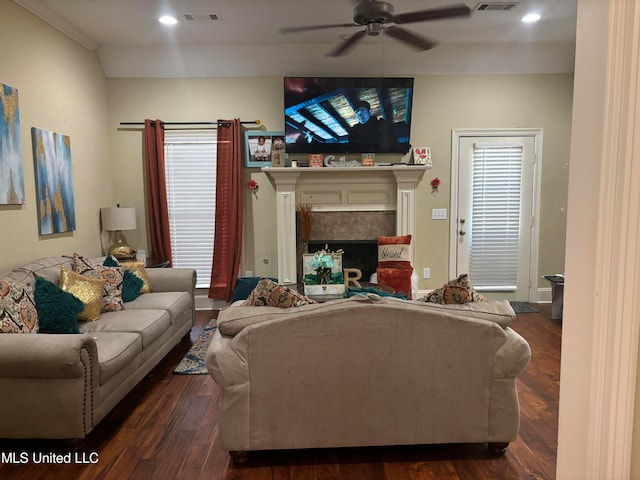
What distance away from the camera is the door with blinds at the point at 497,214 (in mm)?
5359

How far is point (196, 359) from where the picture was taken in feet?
12.3

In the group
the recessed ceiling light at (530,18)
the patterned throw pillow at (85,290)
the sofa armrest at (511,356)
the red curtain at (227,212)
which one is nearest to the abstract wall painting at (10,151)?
the patterned throw pillow at (85,290)

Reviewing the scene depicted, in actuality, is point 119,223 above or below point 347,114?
below

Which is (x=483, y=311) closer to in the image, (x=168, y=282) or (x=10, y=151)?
(x=168, y=282)

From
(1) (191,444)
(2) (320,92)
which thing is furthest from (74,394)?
(2) (320,92)

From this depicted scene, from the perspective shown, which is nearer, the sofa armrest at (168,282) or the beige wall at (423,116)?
the sofa armrest at (168,282)

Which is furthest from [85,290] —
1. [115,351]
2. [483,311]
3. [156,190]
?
[483,311]

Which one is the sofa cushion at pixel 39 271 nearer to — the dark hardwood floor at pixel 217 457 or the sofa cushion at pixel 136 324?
the sofa cushion at pixel 136 324

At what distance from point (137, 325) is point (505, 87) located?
15.8ft

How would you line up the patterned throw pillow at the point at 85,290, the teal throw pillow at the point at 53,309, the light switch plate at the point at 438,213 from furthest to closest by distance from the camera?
the light switch plate at the point at 438,213, the patterned throw pillow at the point at 85,290, the teal throw pillow at the point at 53,309

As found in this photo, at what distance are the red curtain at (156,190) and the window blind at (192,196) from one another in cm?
12

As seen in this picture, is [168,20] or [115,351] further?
[168,20]

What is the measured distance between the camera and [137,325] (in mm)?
3145

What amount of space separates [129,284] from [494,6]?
418cm
